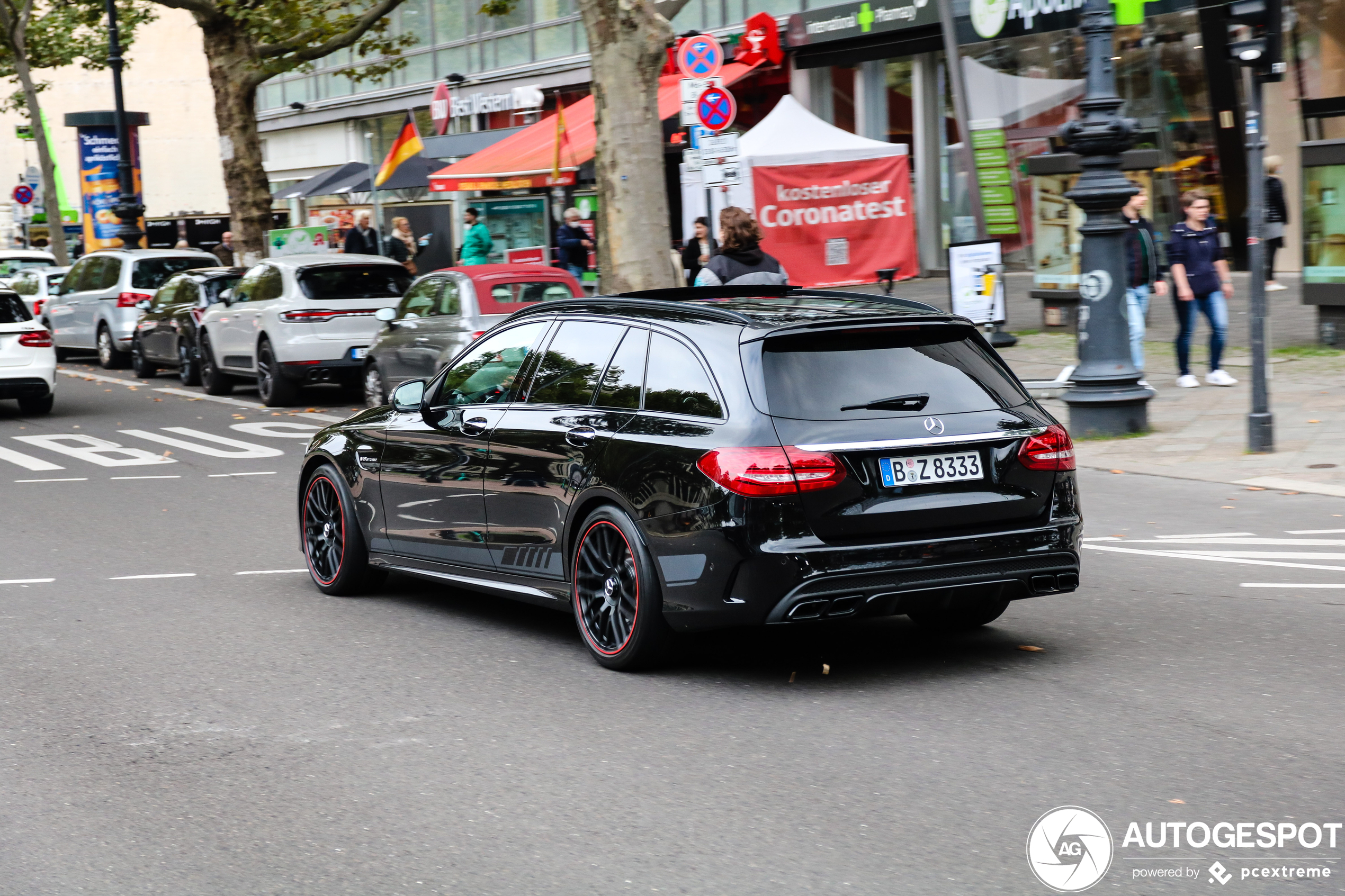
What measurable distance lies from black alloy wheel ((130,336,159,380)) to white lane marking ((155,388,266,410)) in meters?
1.88

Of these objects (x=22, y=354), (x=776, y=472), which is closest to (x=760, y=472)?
(x=776, y=472)

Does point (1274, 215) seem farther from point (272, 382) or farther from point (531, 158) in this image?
point (272, 382)

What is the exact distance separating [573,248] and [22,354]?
31.4 ft

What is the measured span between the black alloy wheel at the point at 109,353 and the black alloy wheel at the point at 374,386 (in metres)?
9.47

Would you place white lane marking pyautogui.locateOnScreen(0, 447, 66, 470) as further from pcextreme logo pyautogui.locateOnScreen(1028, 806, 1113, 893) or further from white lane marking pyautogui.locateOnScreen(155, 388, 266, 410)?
pcextreme logo pyautogui.locateOnScreen(1028, 806, 1113, 893)

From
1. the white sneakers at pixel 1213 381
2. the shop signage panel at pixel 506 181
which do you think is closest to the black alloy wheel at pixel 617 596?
the white sneakers at pixel 1213 381

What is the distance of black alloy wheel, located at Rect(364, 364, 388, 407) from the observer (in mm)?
16875

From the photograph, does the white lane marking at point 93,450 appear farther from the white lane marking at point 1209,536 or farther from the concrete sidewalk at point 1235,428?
the white lane marking at point 1209,536

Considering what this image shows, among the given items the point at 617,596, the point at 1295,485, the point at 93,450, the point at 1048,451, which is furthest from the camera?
the point at 93,450

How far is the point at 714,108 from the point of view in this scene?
1669cm

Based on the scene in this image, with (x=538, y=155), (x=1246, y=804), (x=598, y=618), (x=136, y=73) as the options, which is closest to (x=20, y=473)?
(x=598, y=618)

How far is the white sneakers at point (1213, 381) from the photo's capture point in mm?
15633

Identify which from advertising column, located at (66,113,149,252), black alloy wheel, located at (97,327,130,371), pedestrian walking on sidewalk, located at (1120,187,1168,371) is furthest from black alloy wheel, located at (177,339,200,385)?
advertising column, located at (66,113,149,252)

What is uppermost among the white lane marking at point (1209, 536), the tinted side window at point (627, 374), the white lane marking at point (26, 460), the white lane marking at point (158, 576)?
the tinted side window at point (627, 374)
